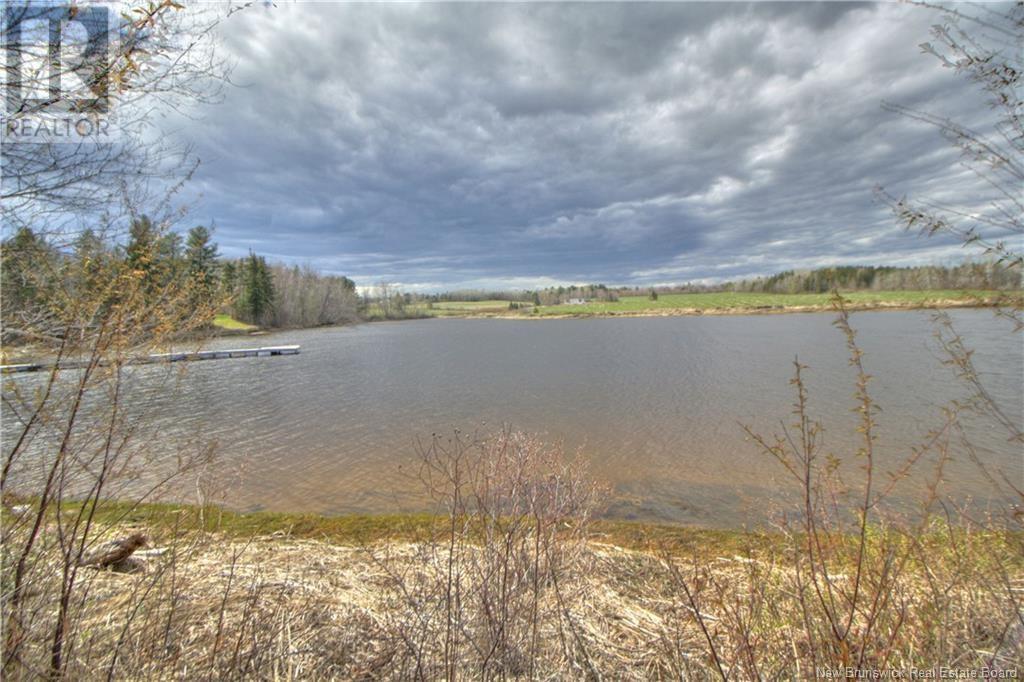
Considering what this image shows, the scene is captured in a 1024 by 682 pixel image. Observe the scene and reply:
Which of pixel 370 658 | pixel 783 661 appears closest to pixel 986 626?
pixel 783 661

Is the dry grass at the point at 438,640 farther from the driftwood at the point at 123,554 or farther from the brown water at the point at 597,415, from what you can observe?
the brown water at the point at 597,415

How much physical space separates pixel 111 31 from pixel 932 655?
6354mm

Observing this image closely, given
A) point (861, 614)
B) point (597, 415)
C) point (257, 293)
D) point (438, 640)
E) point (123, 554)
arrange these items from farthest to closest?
point (257, 293) → point (597, 415) → point (123, 554) → point (438, 640) → point (861, 614)

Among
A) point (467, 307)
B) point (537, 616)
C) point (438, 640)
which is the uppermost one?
point (467, 307)

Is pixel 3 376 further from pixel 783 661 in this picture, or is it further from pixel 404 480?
pixel 404 480

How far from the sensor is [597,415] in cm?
1570

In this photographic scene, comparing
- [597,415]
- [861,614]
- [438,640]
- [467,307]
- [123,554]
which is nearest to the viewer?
[861,614]

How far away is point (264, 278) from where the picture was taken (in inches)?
2286

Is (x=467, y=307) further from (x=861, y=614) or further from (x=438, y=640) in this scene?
(x=861, y=614)

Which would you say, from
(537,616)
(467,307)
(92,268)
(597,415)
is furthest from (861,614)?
(467,307)

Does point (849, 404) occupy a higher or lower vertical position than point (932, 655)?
lower

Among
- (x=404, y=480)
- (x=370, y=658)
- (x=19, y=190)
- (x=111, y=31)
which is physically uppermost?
(x=111, y=31)

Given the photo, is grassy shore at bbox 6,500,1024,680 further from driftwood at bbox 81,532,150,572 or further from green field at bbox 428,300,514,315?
green field at bbox 428,300,514,315

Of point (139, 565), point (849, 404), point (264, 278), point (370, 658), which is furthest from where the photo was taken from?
point (264, 278)
